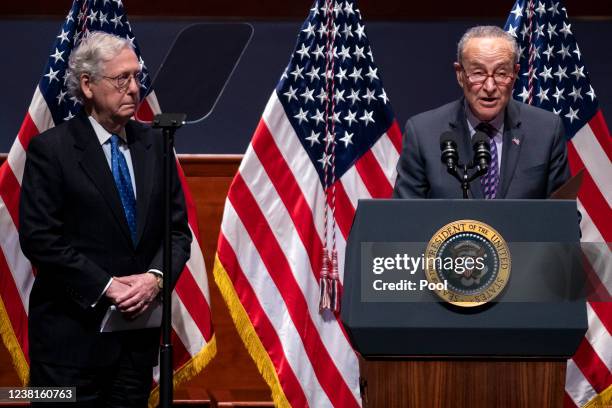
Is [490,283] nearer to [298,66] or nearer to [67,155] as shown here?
[67,155]

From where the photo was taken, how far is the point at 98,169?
117 inches

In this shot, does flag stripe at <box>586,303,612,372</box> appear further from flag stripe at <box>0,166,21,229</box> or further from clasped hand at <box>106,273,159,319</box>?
flag stripe at <box>0,166,21,229</box>

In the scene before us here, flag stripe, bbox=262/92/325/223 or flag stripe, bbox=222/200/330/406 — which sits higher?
flag stripe, bbox=262/92/325/223

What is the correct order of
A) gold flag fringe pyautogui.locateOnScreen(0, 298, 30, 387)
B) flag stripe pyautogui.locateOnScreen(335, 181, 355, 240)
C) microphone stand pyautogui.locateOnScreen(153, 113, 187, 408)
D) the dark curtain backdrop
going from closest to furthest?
microphone stand pyautogui.locateOnScreen(153, 113, 187, 408) < gold flag fringe pyautogui.locateOnScreen(0, 298, 30, 387) < flag stripe pyautogui.locateOnScreen(335, 181, 355, 240) < the dark curtain backdrop

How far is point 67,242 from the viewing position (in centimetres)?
296

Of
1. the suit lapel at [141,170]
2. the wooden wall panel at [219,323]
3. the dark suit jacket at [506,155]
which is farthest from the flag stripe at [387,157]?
the suit lapel at [141,170]

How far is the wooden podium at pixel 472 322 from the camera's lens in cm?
216

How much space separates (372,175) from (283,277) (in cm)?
53

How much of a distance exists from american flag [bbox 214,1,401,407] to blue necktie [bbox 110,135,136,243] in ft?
2.42

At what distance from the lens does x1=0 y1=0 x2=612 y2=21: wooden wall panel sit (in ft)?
14.9

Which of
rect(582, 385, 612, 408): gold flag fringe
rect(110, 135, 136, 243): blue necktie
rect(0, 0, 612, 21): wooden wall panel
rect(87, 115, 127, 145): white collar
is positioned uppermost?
rect(0, 0, 612, 21): wooden wall panel

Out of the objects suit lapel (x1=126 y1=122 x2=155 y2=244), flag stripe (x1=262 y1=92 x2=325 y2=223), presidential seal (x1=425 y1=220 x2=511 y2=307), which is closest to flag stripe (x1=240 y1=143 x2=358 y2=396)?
flag stripe (x1=262 y1=92 x2=325 y2=223)

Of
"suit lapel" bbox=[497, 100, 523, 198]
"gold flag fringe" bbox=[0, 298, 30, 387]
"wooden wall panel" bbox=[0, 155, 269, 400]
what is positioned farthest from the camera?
"wooden wall panel" bbox=[0, 155, 269, 400]

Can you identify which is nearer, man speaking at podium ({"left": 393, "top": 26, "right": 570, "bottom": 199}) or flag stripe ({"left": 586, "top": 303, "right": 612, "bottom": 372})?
man speaking at podium ({"left": 393, "top": 26, "right": 570, "bottom": 199})
